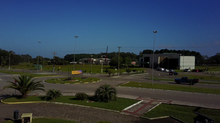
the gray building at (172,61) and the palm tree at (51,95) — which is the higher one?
the gray building at (172,61)

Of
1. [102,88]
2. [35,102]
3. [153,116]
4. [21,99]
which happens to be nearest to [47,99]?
[35,102]

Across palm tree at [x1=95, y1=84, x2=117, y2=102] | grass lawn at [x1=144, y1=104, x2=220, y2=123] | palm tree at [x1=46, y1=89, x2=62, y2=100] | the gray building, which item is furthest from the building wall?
palm tree at [x1=46, y1=89, x2=62, y2=100]

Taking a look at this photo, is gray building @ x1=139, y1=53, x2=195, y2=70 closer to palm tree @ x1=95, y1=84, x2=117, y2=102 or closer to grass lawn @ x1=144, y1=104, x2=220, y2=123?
grass lawn @ x1=144, y1=104, x2=220, y2=123

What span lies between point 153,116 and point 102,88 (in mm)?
5222

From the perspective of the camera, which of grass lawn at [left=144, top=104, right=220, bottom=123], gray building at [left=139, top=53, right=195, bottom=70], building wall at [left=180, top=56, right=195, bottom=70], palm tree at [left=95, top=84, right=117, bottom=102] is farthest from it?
gray building at [left=139, top=53, right=195, bottom=70]

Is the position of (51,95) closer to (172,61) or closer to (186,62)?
(186,62)

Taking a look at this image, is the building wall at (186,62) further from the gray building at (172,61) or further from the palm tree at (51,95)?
the palm tree at (51,95)

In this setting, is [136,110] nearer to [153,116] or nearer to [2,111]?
[153,116]

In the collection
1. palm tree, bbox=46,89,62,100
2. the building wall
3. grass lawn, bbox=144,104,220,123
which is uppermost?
the building wall

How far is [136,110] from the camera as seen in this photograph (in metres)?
13.1

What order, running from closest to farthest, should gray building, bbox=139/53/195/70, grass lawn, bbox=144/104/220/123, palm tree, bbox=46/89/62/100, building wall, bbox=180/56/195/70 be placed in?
grass lawn, bbox=144/104/220/123
palm tree, bbox=46/89/62/100
building wall, bbox=180/56/195/70
gray building, bbox=139/53/195/70

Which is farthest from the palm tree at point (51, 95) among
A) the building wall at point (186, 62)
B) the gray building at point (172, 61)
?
the building wall at point (186, 62)

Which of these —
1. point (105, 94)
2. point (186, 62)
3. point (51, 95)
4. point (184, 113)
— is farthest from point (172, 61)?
point (51, 95)

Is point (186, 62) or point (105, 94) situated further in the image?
point (186, 62)
